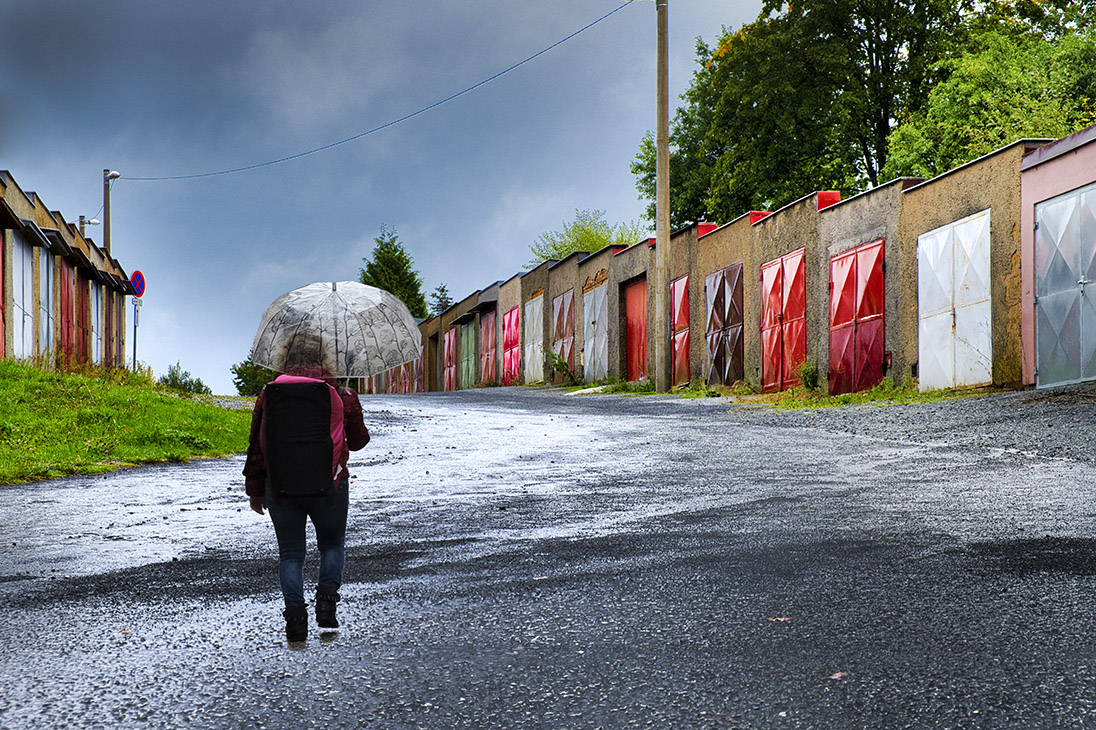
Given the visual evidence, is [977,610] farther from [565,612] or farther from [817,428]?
[817,428]

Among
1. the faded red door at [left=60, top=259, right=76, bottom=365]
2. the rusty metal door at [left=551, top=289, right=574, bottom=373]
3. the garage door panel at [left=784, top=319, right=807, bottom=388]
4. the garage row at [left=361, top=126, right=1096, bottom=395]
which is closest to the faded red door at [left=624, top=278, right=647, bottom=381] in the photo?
the garage row at [left=361, top=126, right=1096, bottom=395]

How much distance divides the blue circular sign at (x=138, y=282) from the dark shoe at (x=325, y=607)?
27.6m

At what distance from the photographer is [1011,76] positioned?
30.5 meters

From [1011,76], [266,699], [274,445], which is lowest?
[266,699]

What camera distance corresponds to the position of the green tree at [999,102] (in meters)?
29.3

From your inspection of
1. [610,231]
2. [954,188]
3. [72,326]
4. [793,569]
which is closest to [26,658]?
[793,569]

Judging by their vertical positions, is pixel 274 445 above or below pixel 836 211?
below

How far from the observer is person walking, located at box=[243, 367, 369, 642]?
425 cm

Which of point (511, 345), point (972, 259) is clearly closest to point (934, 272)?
point (972, 259)

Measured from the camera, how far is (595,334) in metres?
33.1

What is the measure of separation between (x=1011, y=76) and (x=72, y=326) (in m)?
24.5

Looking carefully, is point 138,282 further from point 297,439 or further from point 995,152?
point 297,439

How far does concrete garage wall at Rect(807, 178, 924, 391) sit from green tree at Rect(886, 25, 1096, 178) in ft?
30.0

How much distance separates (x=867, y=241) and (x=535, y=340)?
1951cm
